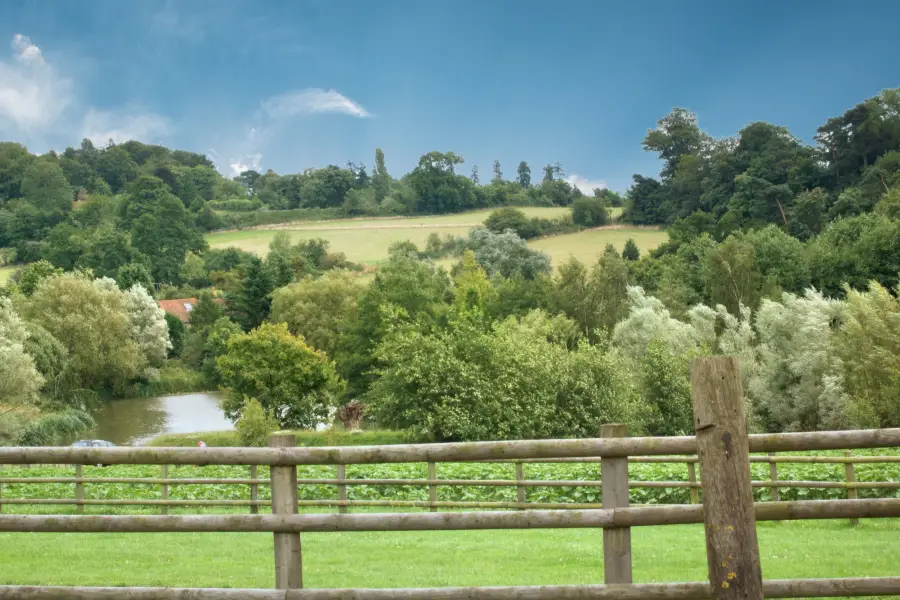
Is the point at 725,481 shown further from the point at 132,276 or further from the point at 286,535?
the point at 132,276

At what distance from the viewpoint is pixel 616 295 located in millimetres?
57750

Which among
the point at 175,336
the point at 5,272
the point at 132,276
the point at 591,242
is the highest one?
the point at 5,272

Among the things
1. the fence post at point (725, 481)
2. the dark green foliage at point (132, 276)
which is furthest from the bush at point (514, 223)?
the fence post at point (725, 481)

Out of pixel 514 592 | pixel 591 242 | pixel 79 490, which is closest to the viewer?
pixel 514 592

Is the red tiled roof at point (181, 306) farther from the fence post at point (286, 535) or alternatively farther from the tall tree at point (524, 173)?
the tall tree at point (524, 173)

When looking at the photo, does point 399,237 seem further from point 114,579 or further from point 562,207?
point 114,579

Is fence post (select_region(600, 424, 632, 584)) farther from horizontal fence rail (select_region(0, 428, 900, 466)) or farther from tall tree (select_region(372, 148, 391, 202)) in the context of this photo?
tall tree (select_region(372, 148, 391, 202))

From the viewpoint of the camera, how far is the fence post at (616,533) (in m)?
4.87

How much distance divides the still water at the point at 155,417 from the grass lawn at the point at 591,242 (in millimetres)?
44865

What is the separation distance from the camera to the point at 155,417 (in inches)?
2175

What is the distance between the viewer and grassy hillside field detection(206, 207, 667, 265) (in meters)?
101

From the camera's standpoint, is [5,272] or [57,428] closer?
[57,428]

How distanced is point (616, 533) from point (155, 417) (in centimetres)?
5398

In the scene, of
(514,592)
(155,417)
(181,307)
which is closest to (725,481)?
(514,592)
